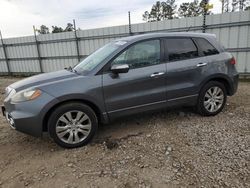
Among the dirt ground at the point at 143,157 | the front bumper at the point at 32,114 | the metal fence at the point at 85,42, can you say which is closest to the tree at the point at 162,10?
the metal fence at the point at 85,42

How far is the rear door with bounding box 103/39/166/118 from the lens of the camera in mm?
3451

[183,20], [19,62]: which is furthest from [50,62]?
[183,20]

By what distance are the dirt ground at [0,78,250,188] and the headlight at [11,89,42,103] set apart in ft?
2.77

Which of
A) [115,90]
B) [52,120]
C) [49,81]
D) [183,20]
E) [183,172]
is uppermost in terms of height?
[183,20]

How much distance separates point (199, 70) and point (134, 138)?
1723mm

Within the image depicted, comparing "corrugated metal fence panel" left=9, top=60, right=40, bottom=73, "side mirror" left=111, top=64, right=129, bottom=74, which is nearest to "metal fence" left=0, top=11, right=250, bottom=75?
"corrugated metal fence panel" left=9, top=60, right=40, bottom=73

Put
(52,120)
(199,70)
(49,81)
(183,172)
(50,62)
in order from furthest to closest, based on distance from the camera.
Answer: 1. (50,62)
2. (199,70)
3. (49,81)
4. (52,120)
5. (183,172)

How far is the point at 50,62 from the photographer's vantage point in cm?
1179

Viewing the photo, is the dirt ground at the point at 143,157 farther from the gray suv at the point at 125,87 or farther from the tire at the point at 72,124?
the gray suv at the point at 125,87

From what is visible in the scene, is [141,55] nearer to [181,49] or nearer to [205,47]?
[181,49]

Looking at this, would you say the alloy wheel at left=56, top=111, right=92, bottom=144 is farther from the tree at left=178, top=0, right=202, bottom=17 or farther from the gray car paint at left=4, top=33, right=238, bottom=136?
the tree at left=178, top=0, right=202, bottom=17

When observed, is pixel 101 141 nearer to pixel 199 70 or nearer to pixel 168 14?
pixel 199 70

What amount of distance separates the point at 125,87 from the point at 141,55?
0.65 metres

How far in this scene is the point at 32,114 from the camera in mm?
3104
